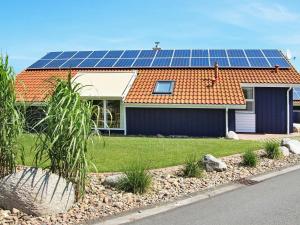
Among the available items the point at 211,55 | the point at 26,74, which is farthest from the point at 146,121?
the point at 26,74

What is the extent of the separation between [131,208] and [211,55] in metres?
21.3

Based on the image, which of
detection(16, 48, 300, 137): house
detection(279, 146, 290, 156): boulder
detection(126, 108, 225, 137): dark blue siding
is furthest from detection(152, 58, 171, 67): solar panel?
detection(279, 146, 290, 156): boulder

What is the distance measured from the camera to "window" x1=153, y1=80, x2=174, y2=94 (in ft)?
77.1

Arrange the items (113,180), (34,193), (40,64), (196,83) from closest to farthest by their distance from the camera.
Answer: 1. (34,193)
2. (113,180)
3. (196,83)
4. (40,64)

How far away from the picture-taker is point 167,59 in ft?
91.7

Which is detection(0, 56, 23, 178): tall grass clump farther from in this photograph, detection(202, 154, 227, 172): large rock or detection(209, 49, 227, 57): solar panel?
detection(209, 49, 227, 57): solar panel

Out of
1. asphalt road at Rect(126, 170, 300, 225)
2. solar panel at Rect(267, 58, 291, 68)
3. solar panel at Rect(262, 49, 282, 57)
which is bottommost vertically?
asphalt road at Rect(126, 170, 300, 225)

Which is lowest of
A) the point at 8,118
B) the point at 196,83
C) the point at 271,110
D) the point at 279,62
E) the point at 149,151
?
the point at 149,151

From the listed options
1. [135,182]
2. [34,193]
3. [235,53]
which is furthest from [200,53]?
[34,193]

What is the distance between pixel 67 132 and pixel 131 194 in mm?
2070

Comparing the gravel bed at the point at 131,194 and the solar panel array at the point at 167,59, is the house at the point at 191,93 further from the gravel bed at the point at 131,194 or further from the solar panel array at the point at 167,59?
the gravel bed at the point at 131,194

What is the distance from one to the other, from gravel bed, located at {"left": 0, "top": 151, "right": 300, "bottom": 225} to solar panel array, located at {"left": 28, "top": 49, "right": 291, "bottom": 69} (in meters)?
14.6

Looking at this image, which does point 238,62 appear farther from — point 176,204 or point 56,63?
point 176,204

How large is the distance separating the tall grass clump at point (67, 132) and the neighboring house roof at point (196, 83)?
1395cm
